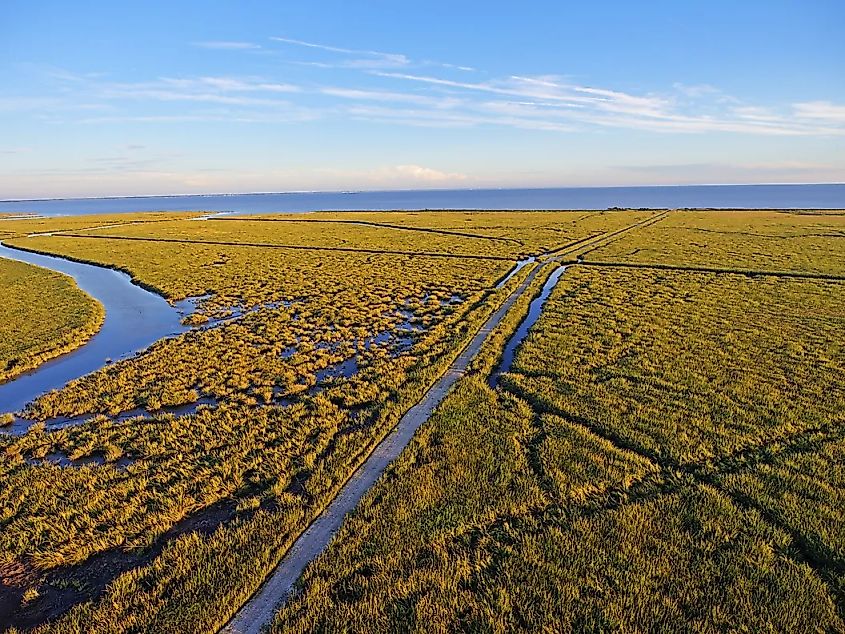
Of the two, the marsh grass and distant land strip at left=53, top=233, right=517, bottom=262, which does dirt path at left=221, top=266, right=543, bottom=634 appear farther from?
distant land strip at left=53, top=233, right=517, bottom=262

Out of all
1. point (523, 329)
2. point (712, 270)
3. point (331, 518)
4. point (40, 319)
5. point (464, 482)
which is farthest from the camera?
point (712, 270)

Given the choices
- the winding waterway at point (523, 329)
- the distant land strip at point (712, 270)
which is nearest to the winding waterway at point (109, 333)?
the winding waterway at point (523, 329)

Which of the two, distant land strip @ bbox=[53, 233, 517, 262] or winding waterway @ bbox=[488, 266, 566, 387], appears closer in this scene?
winding waterway @ bbox=[488, 266, 566, 387]

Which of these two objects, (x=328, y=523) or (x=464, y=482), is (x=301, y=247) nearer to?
(x=464, y=482)

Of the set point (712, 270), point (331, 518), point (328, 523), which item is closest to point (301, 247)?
point (712, 270)

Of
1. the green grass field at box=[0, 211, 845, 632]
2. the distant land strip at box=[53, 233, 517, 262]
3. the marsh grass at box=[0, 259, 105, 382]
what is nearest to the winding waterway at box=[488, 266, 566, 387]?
the green grass field at box=[0, 211, 845, 632]

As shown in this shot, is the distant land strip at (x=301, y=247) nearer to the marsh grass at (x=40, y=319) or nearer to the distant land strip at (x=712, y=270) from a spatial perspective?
the distant land strip at (x=712, y=270)
